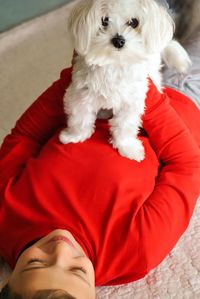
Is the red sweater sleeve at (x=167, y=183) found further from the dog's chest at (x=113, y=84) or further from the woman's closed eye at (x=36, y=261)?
the woman's closed eye at (x=36, y=261)

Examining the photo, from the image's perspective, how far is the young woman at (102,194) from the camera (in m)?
0.93

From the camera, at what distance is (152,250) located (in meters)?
0.94

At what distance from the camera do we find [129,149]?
1009 millimetres

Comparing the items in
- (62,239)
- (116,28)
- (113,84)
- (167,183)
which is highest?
(116,28)

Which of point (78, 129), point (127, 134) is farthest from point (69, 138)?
point (127, 134)

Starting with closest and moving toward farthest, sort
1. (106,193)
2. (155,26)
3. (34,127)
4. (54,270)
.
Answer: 1. (54,270)
2. (155,26)
3. (106,193)
4. (34,127)

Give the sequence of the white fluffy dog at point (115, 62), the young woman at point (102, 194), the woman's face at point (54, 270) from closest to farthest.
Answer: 1. the woman's face at point (54, 270)
2. the white fluffy dog at point (115, 62)
3. the young woman at point (102, 194)

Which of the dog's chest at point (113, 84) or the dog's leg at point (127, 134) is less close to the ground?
the dog's chest at point (113, 84)

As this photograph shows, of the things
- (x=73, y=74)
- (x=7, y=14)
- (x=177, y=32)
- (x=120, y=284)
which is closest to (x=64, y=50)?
(x=7, y=14)

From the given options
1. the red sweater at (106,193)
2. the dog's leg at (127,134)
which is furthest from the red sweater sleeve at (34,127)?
the dog's leg at (127,134)

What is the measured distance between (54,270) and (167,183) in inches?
15.0

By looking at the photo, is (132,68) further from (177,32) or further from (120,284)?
(177,32)

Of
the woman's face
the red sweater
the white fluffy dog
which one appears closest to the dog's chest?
A: the white fluffy dog

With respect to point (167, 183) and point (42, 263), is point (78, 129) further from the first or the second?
point (42, 263)
